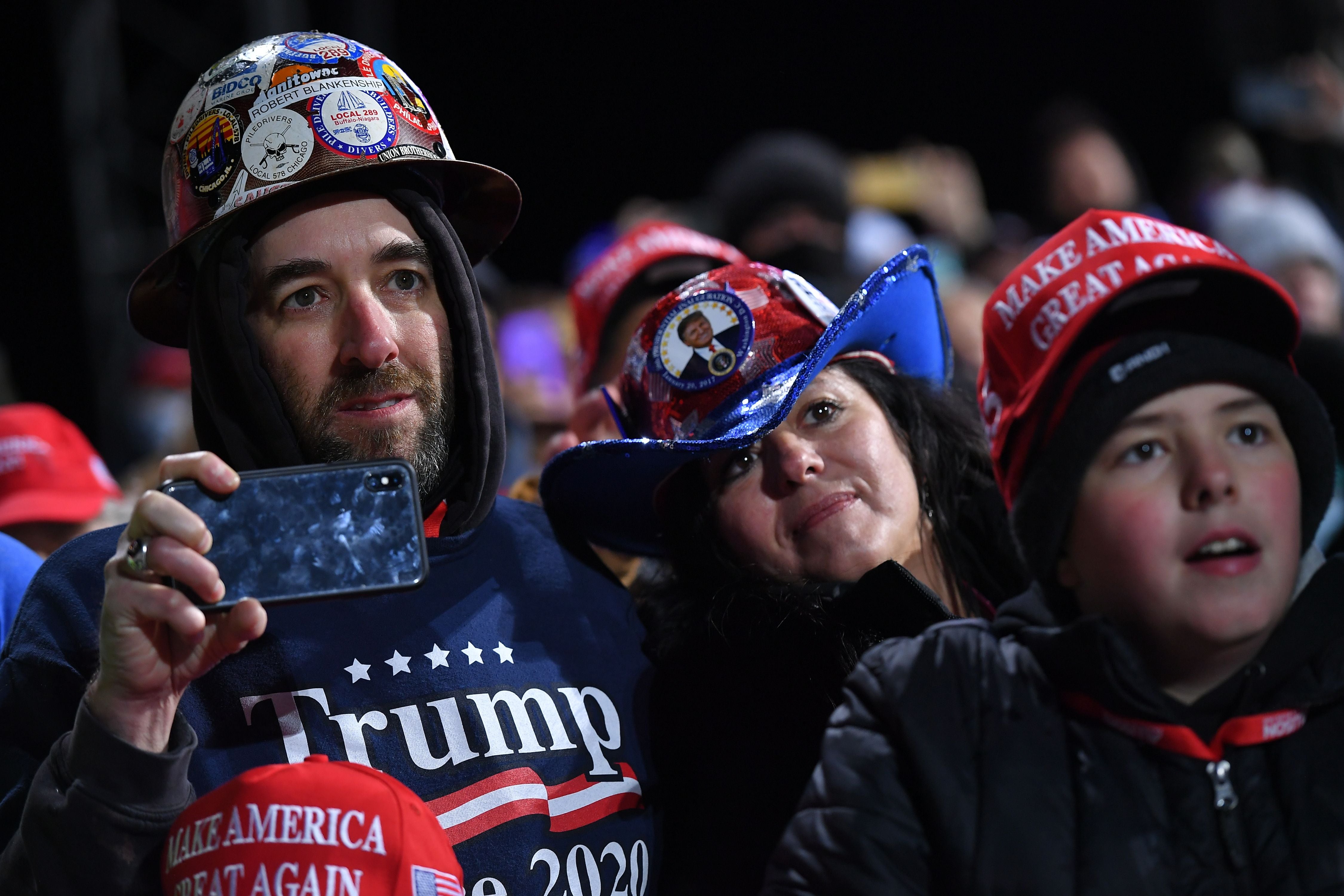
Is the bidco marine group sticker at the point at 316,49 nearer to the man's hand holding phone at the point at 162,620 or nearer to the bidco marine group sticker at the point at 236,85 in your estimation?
the bidco marine group sticker at the point at 236,85

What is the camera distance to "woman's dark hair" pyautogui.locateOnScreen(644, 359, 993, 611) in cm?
229

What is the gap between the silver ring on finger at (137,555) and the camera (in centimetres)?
152

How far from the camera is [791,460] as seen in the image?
7.18 feet

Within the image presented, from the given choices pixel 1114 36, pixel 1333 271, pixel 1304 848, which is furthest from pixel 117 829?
pixel 1114 36

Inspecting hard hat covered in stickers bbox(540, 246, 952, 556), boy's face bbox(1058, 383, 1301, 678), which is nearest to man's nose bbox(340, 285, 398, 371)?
hard hat covered in stickers bbox(540, 246, 952, 556)

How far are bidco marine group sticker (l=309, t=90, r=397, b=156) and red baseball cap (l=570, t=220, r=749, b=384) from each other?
135cm

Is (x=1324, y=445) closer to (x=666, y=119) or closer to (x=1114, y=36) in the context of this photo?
(x=1114, y=36)

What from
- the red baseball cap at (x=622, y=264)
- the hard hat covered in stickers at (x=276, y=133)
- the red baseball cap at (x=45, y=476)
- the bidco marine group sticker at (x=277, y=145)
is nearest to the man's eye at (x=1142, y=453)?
the hard hat covered in stickers at (x=276, y=133)

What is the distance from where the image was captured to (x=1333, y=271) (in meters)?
4.86

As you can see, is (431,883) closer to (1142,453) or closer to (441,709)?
(441,709)

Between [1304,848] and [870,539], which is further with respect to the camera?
[870,539]

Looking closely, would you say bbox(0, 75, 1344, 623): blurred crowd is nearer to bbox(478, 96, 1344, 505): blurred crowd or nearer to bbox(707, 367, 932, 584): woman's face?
bbox(478, 96, 1344, 505): blurred crowd

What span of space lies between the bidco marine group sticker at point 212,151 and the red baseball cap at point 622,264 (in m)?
1.49

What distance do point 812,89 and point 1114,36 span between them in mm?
2817
